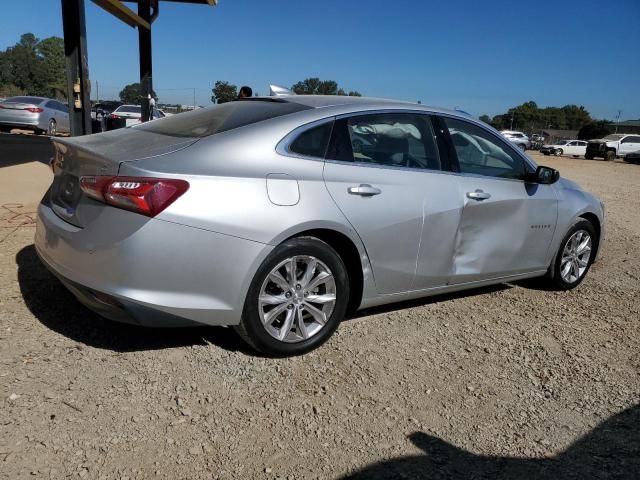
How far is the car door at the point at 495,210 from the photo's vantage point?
13.7 ft

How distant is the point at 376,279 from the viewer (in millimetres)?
3742

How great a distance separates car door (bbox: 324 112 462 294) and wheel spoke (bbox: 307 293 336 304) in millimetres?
358

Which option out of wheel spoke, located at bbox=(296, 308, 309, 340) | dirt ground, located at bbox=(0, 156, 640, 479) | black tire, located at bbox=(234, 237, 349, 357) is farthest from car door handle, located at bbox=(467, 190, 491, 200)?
wheel spoke, located at bbox=(296, 308, 309, 340)

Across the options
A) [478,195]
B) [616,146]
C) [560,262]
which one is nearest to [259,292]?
[478,195]

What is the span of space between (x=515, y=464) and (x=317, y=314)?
1.42 metres

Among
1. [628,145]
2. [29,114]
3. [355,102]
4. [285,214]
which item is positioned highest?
[355,102]

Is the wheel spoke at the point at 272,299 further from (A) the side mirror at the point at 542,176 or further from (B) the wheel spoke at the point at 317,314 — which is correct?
(A) the side mirror at the point at 542,176

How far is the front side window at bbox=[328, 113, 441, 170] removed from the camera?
144 inches

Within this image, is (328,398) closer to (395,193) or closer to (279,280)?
(279,280)

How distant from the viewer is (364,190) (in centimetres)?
359

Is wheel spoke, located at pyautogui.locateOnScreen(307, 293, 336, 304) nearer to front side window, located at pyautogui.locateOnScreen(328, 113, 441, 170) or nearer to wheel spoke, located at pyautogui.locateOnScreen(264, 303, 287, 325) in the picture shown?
wheel spoke, located at pyautogui.locateOnScreen(264, 303, 287, 325)

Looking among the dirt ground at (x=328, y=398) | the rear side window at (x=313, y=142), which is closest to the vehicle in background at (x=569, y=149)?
the dirt ground at (x=328, y=398)

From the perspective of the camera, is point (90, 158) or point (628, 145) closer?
point (90, 158)

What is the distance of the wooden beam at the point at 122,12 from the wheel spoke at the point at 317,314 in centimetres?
672
